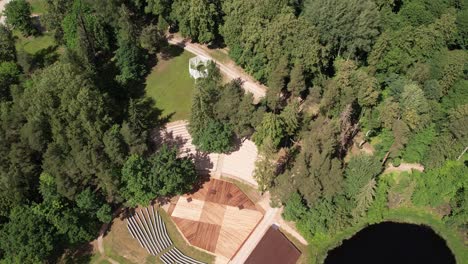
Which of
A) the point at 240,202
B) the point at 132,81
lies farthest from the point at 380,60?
the point at 132,81

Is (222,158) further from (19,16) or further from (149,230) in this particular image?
(19,16)

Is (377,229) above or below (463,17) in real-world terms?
below

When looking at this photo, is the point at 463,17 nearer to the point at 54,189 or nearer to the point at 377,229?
the point at 377,229

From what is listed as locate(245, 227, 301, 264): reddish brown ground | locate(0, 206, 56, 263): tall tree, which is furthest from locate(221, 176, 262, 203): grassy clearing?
locate(0, 206, 56, 263): tall tree

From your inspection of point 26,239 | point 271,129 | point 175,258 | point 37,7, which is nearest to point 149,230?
Result: point 175,258

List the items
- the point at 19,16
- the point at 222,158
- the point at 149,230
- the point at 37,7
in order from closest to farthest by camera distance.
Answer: the point at 149,230
the point at 222,158
the point at 19,16
the point at 37,7

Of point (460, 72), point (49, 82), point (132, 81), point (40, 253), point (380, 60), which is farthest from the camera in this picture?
point (132, 81)
